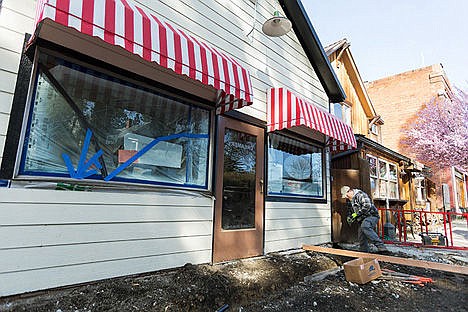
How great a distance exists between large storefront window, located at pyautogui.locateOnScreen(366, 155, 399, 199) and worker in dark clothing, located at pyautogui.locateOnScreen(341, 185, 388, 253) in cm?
334

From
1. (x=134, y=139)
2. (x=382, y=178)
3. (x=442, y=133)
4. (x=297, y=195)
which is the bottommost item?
(x=297, y=195)

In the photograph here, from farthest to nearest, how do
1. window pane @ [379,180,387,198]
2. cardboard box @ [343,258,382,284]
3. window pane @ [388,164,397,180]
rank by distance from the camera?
window pane @ [388,164,397,180]
window pane @ [379,180,387,198]
cardboard box @ [343,258,382,284]

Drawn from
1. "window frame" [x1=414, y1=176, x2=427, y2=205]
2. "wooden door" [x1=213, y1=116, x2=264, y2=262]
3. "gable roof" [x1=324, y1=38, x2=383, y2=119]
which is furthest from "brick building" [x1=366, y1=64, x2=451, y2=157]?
"wooden door" [x1=213, y1=116, x2=264, y2=262]

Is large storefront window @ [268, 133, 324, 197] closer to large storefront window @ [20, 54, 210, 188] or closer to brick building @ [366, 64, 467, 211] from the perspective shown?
large storefront window @ [20, 54, 210, 188]

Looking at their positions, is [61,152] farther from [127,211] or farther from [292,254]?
[292,254]

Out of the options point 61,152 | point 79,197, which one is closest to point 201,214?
point 79,197

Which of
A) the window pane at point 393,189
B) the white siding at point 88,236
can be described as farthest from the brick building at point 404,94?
the white siding at point 88,236

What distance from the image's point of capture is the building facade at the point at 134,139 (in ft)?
7.36

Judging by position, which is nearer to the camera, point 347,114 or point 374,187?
point 374,187

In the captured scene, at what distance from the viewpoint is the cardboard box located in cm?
347

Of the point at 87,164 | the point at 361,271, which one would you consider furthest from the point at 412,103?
the point at 87,164

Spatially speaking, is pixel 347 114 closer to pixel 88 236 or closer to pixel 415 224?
pixel 415 224

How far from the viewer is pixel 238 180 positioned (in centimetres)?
414

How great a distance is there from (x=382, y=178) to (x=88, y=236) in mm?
9652
